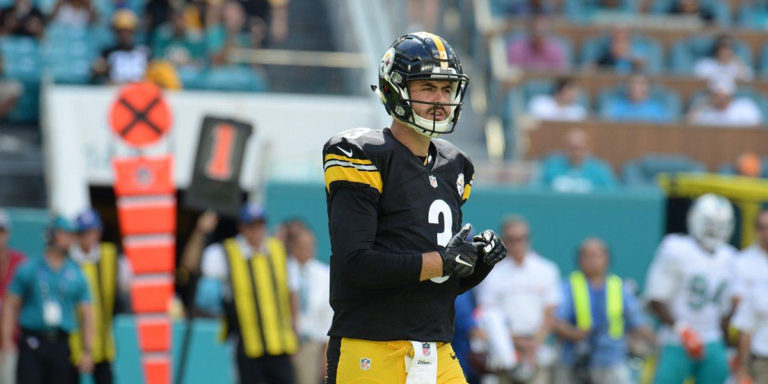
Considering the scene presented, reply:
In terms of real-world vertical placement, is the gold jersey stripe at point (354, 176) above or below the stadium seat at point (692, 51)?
above

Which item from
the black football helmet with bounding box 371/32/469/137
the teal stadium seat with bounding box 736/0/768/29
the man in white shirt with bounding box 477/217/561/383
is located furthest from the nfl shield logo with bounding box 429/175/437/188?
the teal stadium seat with bounding box 736/0/768/29

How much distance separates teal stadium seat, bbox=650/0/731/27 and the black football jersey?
11818 millimetres

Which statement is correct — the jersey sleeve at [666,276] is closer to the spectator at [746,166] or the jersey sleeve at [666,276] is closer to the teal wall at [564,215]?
the teal wall at [564,215]

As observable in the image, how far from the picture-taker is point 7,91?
1334 centimetres

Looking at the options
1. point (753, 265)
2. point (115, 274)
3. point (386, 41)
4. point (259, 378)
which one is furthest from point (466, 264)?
point (386, 41)

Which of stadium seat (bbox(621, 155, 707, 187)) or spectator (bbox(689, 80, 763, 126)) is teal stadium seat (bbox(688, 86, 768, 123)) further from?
stadium seat (bbox(621, 155, 707, 187))

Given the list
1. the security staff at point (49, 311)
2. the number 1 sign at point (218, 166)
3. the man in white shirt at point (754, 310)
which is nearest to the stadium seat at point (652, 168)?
the man in white shirt at point (754, 310)

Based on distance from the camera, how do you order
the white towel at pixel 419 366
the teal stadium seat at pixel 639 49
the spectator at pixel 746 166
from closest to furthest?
1. the white towel at pixel 419 366
2. the spectator at pixel 746 166
3. the teal stadium seat at pixel 639 49

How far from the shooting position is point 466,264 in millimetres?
4383

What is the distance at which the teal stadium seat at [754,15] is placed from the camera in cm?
1598

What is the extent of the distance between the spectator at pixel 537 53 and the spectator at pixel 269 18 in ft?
8.84

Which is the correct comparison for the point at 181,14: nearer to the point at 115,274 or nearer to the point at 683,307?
the point at 115,274

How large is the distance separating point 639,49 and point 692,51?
0.63 meters

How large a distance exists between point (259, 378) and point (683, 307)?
125 inches
